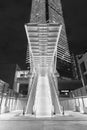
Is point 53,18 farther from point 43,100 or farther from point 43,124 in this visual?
point 43,124

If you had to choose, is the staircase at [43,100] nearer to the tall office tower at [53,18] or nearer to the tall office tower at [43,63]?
the tall office tower at [43,63]

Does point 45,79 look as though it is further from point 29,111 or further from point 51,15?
point 51,15

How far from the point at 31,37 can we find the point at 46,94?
10458 millimetres

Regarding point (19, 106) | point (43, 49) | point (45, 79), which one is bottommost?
point (19, 106)

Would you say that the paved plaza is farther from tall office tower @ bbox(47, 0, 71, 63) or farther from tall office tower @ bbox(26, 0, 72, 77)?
tall office tower @ bbox(47, 0, 71, 63)

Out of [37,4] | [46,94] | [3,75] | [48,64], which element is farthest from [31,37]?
[37,4]

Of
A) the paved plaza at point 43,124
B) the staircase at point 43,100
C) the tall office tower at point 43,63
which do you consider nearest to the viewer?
the paved plaza at point 43,124

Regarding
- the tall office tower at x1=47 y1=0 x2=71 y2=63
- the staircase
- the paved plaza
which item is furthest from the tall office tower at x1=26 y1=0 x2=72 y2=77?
the paved plaza

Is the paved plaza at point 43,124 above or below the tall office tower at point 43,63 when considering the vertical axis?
below

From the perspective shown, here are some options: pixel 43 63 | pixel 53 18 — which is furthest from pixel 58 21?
pixel 43 63

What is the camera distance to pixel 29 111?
15.6 m

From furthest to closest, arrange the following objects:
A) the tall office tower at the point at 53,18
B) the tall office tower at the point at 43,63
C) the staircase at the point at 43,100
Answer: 1. the tall office tower at the point at 53,18
2. the staircase at the point at 43,100
3. the tall office tower at the point at 43,63

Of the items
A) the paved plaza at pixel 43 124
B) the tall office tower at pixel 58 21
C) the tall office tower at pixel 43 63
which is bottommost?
the paved plaza at pixel 43 124

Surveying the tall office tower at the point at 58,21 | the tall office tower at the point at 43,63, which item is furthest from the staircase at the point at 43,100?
the tall office tower at the point at 58,21
